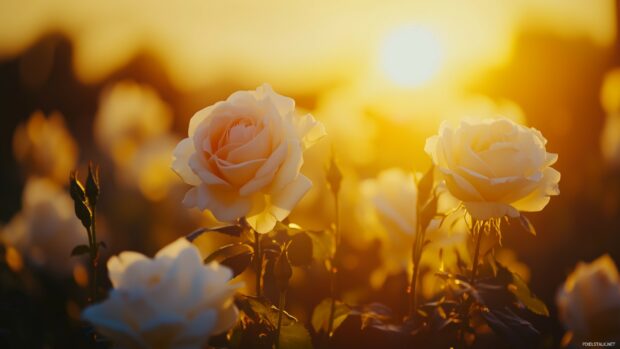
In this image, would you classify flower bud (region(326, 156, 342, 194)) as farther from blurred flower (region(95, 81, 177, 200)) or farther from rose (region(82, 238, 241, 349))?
blurred flower (region(95, 81, 177, 200))

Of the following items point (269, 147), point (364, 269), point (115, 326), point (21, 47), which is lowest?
point (21, 47)

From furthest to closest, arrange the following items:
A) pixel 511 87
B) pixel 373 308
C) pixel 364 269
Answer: pixel 511 87 → pixel 364 269 → pixel 373 308

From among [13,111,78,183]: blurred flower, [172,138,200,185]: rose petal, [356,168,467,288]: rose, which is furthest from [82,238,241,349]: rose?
[13,111,78,183]: blurred flower

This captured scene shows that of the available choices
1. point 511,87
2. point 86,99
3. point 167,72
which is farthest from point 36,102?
point 511,87

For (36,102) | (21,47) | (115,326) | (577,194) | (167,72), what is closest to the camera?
(115,326)

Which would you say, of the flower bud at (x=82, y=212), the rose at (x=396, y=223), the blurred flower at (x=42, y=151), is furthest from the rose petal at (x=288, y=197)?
the blurred flower at (x=42, y=151)

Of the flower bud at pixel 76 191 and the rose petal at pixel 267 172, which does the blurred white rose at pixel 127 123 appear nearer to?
the flower bud at pixel 76 191

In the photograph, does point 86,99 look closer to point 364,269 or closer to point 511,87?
point 511,87
